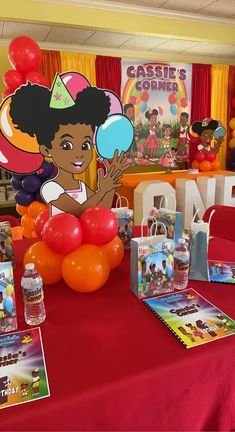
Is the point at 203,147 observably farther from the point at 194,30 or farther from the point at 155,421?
the point at 155,421

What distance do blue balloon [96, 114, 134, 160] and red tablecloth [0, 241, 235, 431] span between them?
70 cm

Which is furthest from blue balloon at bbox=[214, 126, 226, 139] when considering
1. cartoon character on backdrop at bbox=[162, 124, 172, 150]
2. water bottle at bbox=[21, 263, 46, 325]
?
water bottle at bbox=[21, 263, 46, 325]

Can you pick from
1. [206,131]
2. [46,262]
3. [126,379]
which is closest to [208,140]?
[206,131]

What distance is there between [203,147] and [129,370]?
4.44m

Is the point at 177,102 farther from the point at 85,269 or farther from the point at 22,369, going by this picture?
the point at 22,369

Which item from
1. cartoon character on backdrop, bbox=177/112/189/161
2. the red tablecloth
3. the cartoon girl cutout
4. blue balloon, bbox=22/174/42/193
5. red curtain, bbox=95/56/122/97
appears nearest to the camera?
the red tablecloth

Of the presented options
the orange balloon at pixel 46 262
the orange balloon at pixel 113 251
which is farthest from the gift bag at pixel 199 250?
the orange balloon at pixel 46 262

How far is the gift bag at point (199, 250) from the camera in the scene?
1.19 meters

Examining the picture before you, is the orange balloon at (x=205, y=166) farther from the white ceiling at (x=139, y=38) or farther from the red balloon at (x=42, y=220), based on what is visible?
the red balloon at (x=42, y=220)

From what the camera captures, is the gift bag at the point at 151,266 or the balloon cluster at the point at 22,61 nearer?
the gift bag at the point at 151,266

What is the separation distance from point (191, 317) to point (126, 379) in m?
0.31

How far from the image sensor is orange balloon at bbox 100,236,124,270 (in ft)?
4.02

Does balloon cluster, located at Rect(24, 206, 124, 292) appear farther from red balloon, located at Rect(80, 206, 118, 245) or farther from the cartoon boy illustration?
the cartoon boy illustration

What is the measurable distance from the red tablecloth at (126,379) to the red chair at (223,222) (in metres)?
1.03
